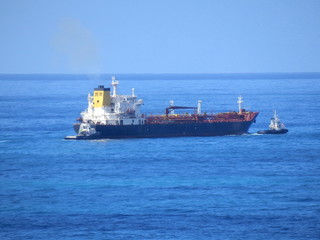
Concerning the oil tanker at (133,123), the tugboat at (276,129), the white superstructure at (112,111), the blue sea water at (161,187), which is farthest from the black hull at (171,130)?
the tugboat at (276,129)

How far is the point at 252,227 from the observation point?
55.1m

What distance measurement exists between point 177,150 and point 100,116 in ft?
46.1

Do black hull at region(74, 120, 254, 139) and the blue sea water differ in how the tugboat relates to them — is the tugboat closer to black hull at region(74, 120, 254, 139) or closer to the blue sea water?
the blue sea water

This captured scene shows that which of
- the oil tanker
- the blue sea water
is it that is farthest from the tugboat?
the oil tanker

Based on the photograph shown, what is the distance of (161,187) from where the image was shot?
68.8 meters

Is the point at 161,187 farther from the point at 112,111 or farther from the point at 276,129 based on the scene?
the point at 276,129

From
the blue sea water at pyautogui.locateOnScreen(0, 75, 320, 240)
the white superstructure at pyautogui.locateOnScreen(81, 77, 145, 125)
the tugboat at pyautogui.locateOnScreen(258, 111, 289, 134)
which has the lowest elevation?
the blue sea water at pyautogui.locateOnScreen(0, 75, 320, 240)

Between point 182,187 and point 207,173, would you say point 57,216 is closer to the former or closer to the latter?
point 182,187

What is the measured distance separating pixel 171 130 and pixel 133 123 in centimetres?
500

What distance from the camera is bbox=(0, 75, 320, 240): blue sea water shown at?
55.3 metres

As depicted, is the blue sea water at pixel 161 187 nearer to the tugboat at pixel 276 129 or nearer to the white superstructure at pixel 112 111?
the tugboat at pixel 276 129

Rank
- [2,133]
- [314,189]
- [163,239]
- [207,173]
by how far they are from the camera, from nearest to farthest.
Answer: [163,239], [314,189], [207,173], [2,133]

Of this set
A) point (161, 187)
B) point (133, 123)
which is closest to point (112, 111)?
point (133, 123)

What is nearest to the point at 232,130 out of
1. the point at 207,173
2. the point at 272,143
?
the point at 272,143
